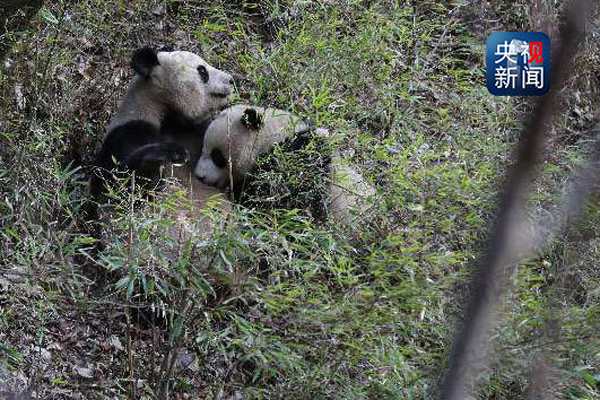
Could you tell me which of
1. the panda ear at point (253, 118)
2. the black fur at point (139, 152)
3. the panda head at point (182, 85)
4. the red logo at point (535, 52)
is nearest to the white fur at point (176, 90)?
the panda head at point (182, 85)

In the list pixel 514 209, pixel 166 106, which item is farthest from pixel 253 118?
pixel 514 209

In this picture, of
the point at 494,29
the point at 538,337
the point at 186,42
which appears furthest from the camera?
the point at 494,29

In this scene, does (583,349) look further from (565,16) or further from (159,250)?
(565,16)

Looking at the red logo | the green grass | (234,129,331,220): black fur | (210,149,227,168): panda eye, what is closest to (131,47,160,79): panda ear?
the green grass

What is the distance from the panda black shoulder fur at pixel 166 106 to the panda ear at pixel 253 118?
0.42 meters

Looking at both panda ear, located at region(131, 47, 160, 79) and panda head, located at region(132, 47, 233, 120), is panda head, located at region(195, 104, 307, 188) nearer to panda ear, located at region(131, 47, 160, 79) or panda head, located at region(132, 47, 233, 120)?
panda head, located at region(132, 47, 233, 120)

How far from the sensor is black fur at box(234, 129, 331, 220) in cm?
431

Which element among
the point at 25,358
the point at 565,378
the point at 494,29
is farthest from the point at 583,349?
the point at 494,29

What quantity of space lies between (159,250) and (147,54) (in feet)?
6.53

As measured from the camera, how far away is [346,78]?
5.08m

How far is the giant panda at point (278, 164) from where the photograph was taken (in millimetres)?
4324

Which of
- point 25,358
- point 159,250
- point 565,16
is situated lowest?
point 25,358

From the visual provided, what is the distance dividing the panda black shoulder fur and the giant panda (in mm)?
208

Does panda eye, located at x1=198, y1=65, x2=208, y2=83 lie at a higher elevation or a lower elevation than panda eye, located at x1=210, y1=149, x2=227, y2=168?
higher
